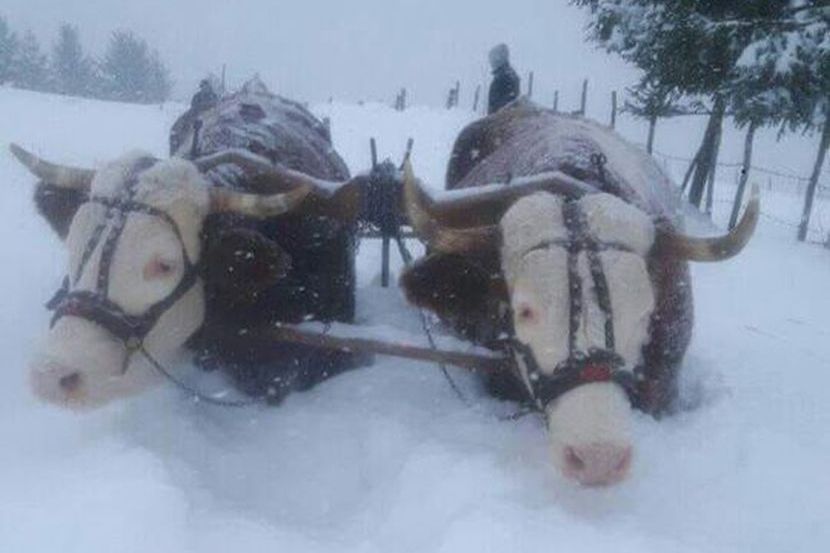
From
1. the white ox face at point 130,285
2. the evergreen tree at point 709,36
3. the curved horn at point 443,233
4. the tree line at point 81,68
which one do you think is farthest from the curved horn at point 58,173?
the tree line at point 81,68

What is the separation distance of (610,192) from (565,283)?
3.10 ft

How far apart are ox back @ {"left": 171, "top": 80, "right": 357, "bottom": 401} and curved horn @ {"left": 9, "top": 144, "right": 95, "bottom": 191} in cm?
62

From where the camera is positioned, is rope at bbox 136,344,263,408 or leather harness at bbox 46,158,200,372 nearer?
leather harness at bbox 46,158,200,372

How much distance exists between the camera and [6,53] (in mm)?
58750

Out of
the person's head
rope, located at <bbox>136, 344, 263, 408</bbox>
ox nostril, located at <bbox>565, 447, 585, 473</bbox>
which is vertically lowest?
rope, located at <bbox>136, 344, 263, 408</bbox>

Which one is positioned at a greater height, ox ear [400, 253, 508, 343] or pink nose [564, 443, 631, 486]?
ox ear [400, 253, 508, 343]

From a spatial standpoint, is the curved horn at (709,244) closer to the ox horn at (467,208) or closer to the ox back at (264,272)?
the ox horn at (467,208)

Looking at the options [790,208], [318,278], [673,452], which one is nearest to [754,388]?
[673,452]

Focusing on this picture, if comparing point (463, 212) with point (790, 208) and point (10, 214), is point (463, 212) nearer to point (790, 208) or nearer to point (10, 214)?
point (10, 214)

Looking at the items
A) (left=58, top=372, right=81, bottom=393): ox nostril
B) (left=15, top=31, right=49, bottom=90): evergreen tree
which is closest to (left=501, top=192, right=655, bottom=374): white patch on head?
(left=58, top=372, right=81, bottom=393): ox nostril

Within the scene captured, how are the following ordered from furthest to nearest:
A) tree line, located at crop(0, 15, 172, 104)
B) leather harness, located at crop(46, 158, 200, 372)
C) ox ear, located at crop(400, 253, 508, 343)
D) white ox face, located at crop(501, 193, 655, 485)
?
tree line, located at crop(0, 15, 172, 104), ox ear, located at crop(400, 253, 508, 343), leather harness, located at crop(46, 158, 200, 372), white ox face, located at crop(501, 193, 655, 485)

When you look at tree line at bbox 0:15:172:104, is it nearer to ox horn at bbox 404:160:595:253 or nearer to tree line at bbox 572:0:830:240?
tree line at bbox 572:0:830:240

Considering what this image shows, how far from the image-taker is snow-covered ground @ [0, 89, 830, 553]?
110 inches

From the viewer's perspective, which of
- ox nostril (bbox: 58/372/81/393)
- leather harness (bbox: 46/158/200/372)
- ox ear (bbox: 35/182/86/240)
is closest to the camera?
ox nostril (bbox: 58/372/81/393)
